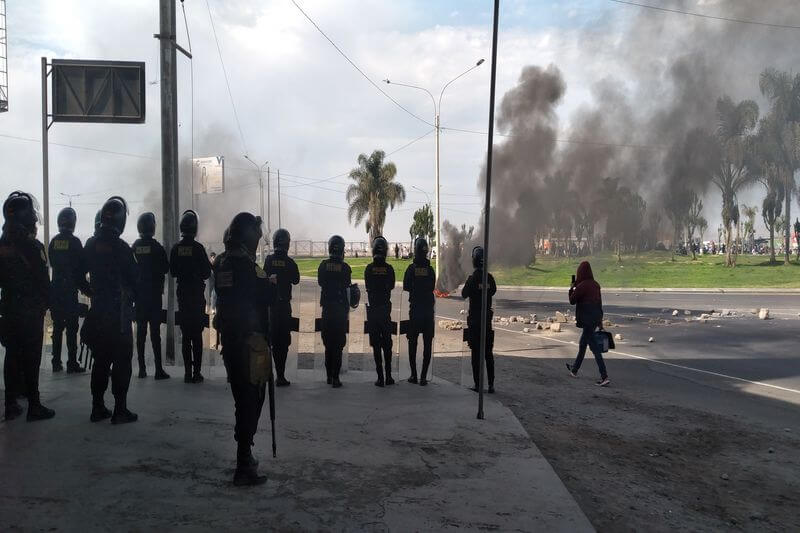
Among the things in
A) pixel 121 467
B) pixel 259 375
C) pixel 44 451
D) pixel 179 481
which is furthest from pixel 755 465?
pixel 44 451

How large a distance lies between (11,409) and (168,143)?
4.29 meters

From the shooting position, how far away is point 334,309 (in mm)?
7281

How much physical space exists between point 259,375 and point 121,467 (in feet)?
4.16

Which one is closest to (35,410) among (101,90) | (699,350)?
(101,90)

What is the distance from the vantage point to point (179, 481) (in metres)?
3.93

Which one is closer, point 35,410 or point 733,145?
point 35,410

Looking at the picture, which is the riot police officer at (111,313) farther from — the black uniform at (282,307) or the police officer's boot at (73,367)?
the police officer's boot at (73,367)

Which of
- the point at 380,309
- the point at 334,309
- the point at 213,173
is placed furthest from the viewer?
the point at 213,173

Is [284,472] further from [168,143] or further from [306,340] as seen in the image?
[306,340]

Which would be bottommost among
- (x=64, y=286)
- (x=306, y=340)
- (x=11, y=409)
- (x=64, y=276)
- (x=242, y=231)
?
(x=306, y=340)

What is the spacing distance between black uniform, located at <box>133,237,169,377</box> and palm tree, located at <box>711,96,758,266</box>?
17.1m

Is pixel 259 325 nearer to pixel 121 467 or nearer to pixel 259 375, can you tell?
pixel 259 375

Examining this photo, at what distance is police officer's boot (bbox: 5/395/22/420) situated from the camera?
200 inches

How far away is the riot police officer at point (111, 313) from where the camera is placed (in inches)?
193
